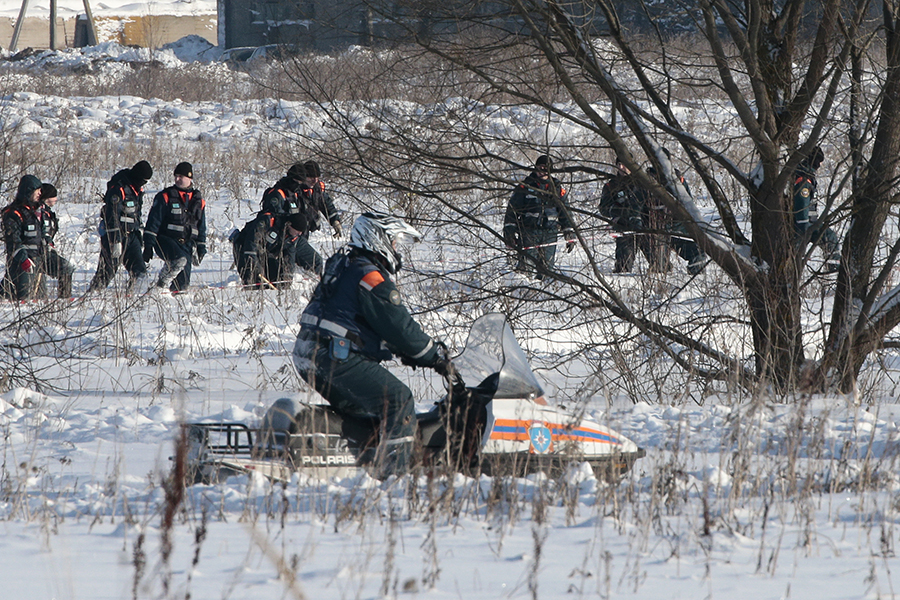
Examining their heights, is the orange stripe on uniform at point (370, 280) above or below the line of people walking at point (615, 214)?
below

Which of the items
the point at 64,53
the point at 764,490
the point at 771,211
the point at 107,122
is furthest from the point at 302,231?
the point at 64,53

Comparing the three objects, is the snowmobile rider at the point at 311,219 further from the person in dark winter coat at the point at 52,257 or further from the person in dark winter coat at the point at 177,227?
the person in dark winter coat at the point at 52,257

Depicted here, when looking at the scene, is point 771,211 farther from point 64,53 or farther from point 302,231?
point 64,53

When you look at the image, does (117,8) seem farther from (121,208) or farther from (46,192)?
(46,192)

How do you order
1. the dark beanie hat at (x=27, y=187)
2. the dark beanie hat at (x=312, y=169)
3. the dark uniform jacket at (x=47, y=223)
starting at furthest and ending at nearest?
1. the dark uniform jacket at (x=47, y=223)
2. the dark beanie hat at (x=27, y=187)
3. the dark beanie hat at (x=312, y=169)

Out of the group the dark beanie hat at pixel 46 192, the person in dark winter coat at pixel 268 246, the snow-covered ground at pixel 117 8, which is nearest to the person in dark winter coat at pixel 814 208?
the person in dark winter coat at pixel 268 246

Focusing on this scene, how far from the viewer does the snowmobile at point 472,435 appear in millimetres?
4344

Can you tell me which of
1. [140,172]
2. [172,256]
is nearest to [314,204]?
[172,256]

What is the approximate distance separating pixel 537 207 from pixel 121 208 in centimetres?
682

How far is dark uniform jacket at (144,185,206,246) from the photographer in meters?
11.6

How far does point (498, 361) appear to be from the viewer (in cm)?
481

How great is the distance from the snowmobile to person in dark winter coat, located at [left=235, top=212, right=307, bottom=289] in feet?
22.2

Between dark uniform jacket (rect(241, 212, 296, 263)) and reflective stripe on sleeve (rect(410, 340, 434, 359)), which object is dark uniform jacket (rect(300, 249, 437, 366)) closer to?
reflective stripe on sleeve (rect(410, 340, 434, 359))

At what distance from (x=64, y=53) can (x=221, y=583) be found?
41.7 metres
